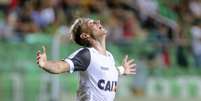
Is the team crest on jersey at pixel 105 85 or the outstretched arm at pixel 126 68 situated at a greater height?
the outstretched arm at pixel 126 68

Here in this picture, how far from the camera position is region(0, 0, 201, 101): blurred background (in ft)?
52.2

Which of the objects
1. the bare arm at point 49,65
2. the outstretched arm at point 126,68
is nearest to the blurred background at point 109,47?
the outstretched arm at point 126,68

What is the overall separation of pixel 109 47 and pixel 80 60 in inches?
332

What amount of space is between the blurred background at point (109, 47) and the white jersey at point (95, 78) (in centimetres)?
723

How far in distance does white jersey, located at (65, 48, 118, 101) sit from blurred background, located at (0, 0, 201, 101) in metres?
7.23

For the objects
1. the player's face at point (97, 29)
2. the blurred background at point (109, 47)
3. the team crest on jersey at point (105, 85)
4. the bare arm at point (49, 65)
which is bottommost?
the team crest on jersey at point (105, 85)

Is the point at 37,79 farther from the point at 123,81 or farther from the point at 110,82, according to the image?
the point at 110,82

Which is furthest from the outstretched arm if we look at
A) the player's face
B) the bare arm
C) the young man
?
the bare arm

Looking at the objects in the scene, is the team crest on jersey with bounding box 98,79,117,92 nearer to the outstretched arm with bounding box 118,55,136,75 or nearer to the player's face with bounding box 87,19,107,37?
the player's face with bounding box 87,19,107,37

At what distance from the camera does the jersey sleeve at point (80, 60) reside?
8305 mm

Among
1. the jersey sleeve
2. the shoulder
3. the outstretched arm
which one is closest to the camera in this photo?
the jersey sleeve

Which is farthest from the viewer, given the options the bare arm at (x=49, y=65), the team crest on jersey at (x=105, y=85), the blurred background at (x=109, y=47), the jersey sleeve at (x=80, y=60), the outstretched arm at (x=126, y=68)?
the blurred background at (x=109, y=47)

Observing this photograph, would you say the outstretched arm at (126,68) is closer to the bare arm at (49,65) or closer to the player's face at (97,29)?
the player's face at (97,29)

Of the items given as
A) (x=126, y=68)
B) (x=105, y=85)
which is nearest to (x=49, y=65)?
(x=105, y=85)
